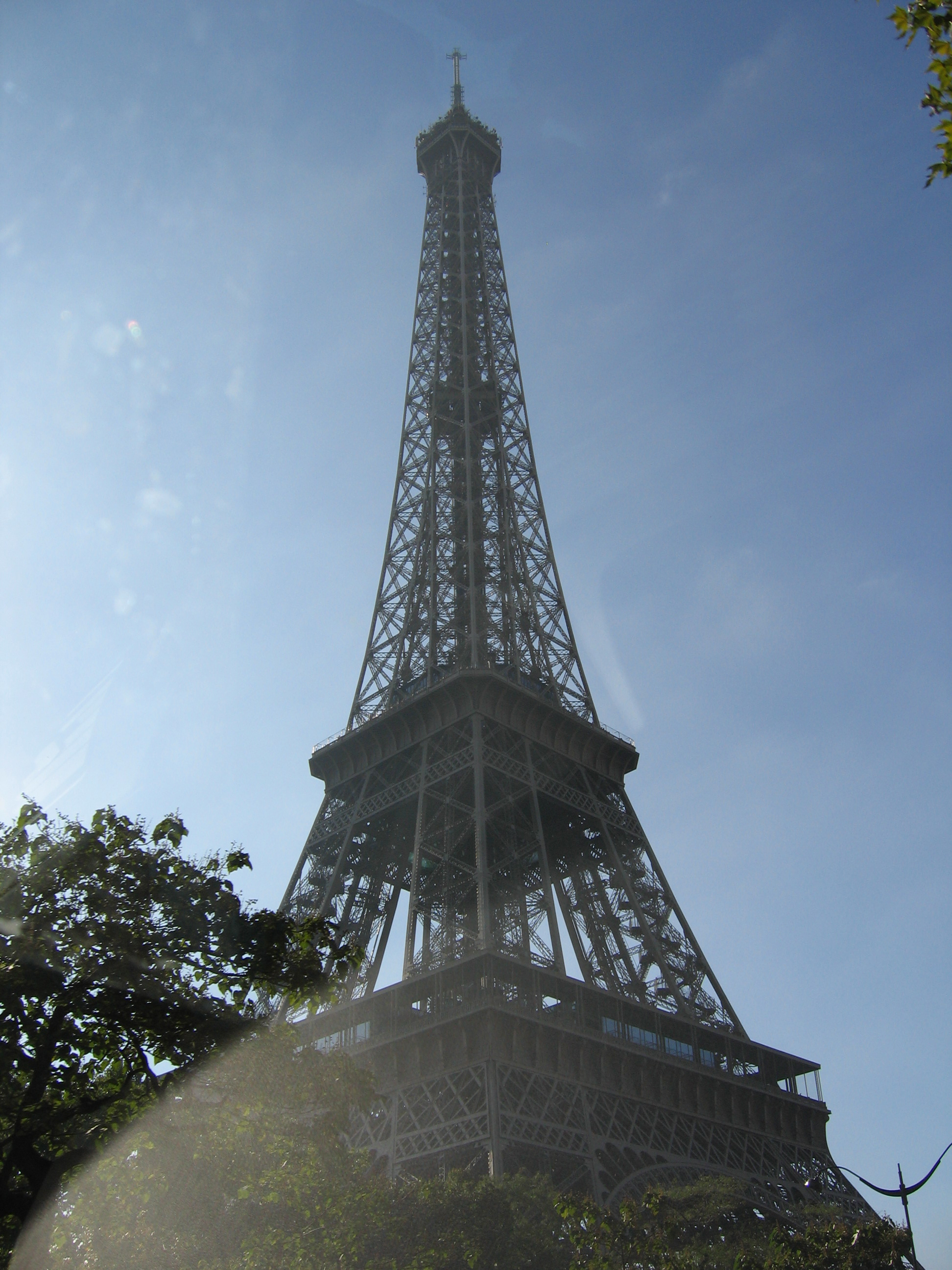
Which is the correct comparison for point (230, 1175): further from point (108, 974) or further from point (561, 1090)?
point (561, 1090)

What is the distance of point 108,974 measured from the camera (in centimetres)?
1572

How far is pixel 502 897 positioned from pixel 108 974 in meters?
40.7

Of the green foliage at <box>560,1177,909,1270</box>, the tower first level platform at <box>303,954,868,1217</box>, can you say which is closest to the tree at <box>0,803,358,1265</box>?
the green foliage at <box>560,1177,909,1270</box>

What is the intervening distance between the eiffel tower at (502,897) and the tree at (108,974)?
23879 mm

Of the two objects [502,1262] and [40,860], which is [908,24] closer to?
[40,860]

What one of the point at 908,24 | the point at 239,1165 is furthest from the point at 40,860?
the point at 908,24

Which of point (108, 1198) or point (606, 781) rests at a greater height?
point (606, 781)

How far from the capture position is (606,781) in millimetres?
62438

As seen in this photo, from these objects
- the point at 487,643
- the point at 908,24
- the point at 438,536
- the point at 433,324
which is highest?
the point at 433,324

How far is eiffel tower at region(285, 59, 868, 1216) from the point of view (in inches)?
1700

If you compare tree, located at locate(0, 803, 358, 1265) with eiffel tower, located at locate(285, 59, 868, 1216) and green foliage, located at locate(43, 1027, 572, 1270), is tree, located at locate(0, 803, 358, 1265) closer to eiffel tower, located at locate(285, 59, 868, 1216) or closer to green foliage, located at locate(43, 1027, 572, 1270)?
green foliage, located at locate(43, 1027, 572, 1270)

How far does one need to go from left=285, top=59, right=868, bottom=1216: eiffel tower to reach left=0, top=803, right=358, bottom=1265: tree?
2388 cm

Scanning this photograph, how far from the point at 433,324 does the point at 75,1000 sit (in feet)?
238

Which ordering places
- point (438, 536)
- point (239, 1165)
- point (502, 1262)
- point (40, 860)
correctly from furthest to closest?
point (438, 536)
point (502, 1262)
point (239, 1165)
point (40, 860)
